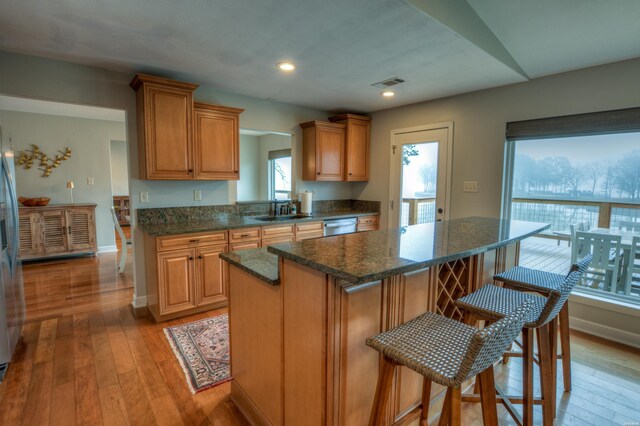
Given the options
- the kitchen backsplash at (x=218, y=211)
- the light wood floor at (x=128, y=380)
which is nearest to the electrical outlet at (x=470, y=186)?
the kitchen backsplash at (x=218, y=211)

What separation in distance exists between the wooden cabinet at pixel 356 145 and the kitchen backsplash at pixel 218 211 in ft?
1.58

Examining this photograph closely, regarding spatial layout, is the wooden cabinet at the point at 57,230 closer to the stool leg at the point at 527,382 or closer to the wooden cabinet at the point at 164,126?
the wooden cabinet at the point at 164,126

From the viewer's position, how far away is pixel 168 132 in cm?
308

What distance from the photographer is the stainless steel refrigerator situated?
2229mm

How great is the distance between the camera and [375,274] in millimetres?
1135

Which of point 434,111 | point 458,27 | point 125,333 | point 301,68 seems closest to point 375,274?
point 458,27

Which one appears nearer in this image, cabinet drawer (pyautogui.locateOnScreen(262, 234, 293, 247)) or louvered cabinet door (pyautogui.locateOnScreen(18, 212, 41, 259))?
cabinet drawer (pyautogui.locateOnScreen(262, 234, 293, 247))

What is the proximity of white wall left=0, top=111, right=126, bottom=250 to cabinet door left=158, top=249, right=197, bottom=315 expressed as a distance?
3884 mm

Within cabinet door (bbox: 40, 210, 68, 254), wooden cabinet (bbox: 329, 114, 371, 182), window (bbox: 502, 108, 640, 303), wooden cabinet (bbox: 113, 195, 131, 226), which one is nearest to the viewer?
window (bbox: 502, 108, 640, 303)

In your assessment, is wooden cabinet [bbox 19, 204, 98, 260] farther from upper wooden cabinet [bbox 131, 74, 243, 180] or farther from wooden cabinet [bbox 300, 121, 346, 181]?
wooden cabinet [bbox 300, 121, 346, 181]

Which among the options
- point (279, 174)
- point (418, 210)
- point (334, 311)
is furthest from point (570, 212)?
point (279, 174)

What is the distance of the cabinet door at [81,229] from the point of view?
5238 millimetres

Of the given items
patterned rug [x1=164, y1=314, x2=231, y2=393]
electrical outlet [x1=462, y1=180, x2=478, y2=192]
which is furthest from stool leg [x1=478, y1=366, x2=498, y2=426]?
electrical outlet [x1=462, y1=180, x2=478, y2=192]

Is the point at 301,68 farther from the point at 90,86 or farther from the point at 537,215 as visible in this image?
the point at 537,215
